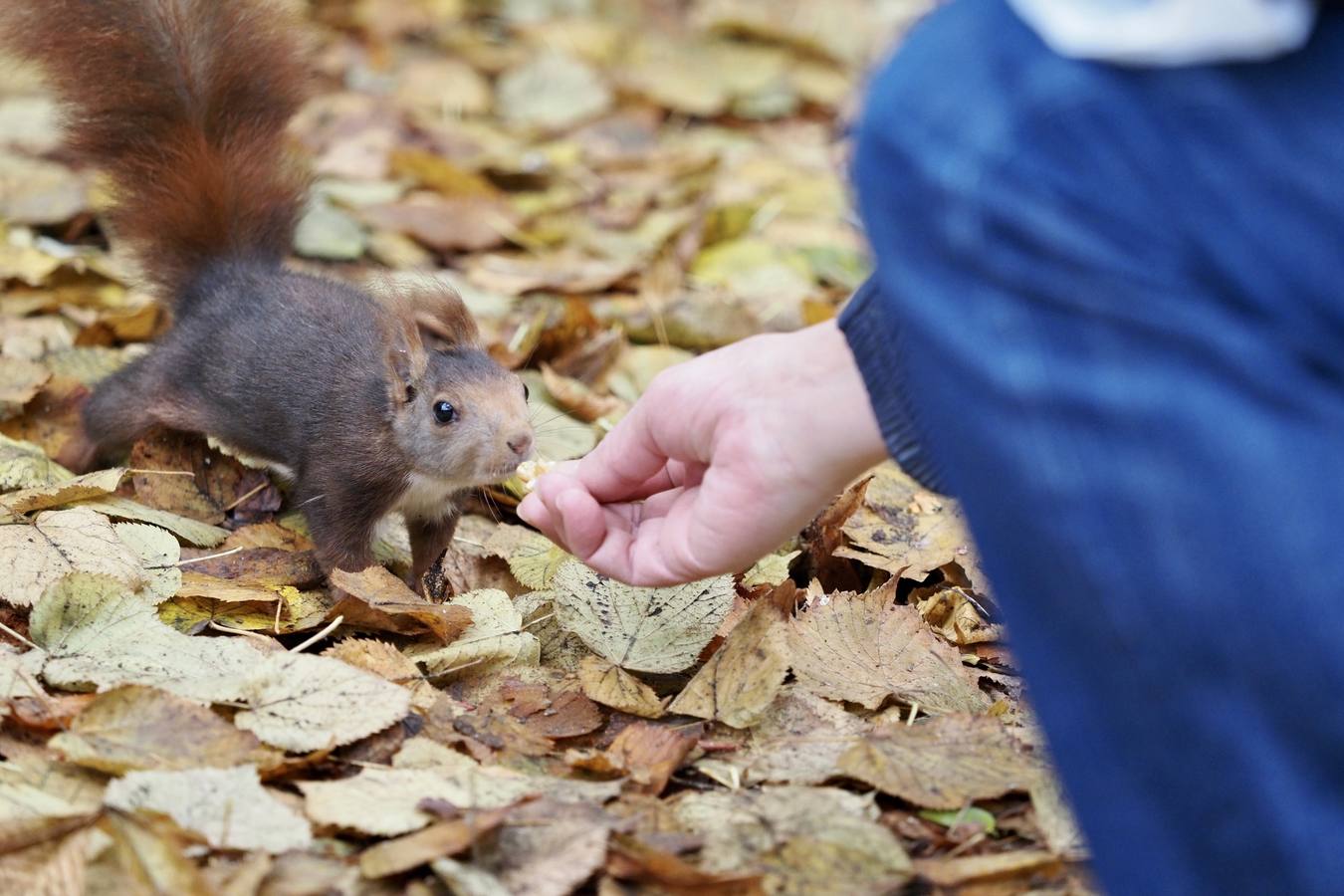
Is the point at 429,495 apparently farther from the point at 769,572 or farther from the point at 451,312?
the point at 769,572

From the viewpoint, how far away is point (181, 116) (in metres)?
2.03

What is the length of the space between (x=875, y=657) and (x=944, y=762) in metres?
0.21

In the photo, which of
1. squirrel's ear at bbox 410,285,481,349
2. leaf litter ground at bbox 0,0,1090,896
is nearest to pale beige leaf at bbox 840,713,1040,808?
leaf litter ground at bbox 0,0,1090,896

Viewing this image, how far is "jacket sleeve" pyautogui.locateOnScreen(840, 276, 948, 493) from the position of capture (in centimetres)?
110

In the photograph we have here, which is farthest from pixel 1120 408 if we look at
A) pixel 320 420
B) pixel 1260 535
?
pixel 320 420

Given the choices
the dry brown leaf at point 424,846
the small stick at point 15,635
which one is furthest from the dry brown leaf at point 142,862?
the small stick at point 15,635

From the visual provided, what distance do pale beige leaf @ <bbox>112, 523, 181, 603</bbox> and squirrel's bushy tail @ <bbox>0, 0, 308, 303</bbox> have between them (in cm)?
52

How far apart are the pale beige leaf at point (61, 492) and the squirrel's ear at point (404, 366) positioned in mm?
327

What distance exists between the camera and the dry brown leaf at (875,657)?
146cm

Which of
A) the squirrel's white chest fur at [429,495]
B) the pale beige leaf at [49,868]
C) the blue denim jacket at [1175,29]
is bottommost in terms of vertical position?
the squirrel's white chest fur at [429,495]

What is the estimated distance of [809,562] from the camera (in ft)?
5.81

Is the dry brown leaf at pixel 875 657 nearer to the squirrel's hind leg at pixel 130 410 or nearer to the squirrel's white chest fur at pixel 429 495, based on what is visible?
the squirrel's white chest fur at pixel 429 495

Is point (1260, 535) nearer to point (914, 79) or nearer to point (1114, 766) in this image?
point (1114, 766)

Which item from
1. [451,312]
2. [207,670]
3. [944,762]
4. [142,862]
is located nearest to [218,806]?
[142,862]
